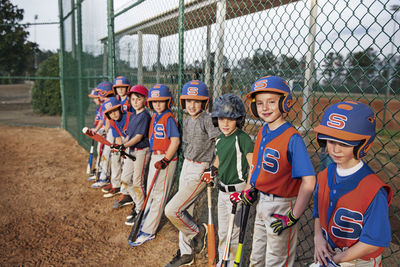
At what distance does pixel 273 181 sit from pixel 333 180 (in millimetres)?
487

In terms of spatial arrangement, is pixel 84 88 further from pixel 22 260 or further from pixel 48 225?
pixel 22 260

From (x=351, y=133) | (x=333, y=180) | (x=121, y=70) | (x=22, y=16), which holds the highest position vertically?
(x=22, y=16)

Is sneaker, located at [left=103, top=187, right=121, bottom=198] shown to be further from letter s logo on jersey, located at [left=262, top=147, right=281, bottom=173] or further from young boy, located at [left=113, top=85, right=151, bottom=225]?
letter s logo on jersey, located at [left=262, top=147, right=281, bottom=173]

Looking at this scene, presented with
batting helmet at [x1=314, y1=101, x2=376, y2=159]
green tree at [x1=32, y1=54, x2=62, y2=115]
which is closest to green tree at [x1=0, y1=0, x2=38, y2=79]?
green tree at [x1=32, y1=54, x2=62, y2=115]

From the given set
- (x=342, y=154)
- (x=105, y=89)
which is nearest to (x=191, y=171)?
(x=342, y=154)

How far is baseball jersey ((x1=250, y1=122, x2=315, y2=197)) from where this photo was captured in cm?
192

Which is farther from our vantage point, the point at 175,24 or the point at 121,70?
the point at 121,70

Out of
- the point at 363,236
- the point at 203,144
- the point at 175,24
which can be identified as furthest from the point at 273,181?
the point at 175,24

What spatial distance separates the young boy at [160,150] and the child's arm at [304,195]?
1.87 metres

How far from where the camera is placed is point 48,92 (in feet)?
50.2

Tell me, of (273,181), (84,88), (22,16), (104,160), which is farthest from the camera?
(22,16)

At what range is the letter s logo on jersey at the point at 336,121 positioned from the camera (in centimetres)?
149

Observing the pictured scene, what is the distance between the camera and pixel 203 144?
310 cm

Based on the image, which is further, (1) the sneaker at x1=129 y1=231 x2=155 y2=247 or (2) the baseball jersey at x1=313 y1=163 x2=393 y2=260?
(1) the sneaker at x1=129 y1=231 x2=155 y2=247
